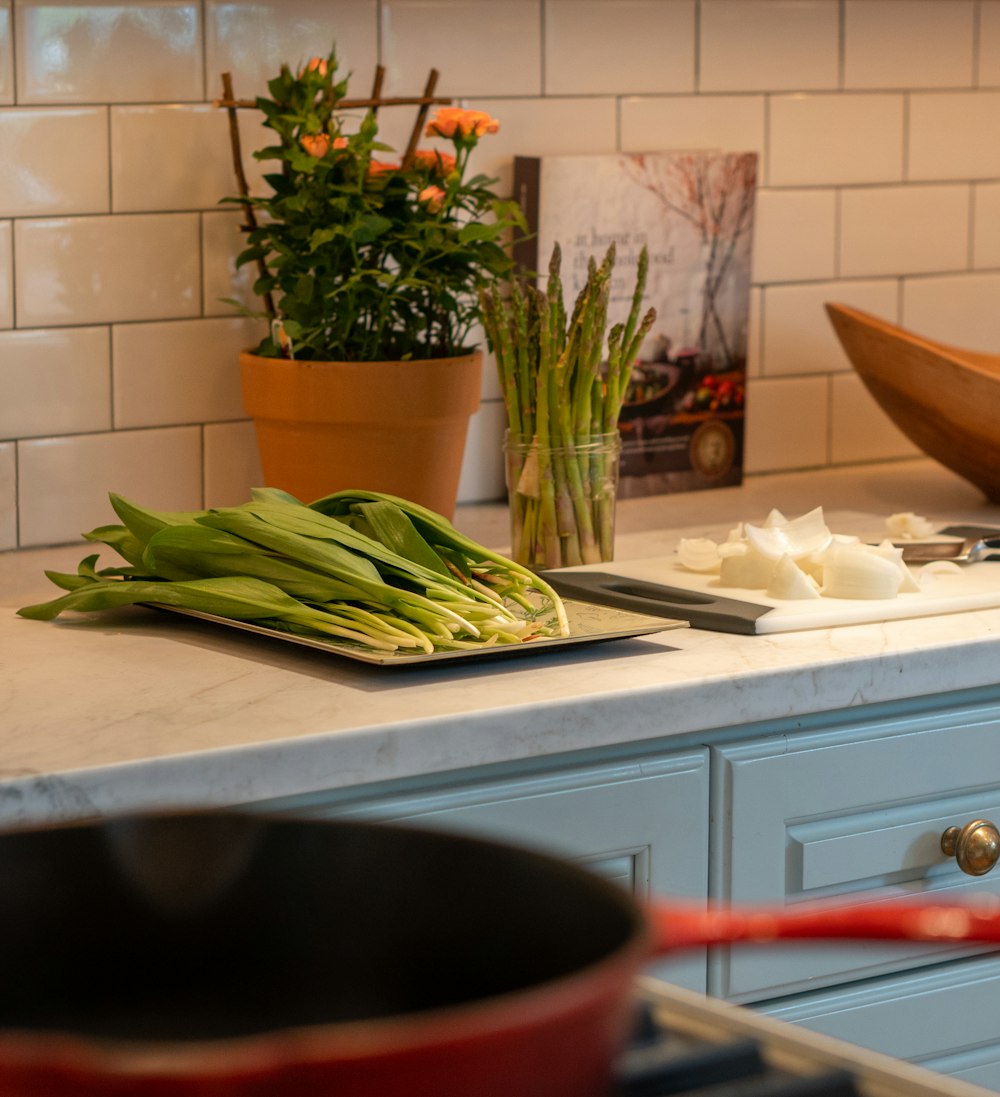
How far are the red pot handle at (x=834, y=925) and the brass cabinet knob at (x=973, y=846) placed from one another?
40.1 inches

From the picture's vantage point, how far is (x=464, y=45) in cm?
194

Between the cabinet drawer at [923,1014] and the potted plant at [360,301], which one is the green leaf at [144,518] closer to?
the potted plant at [360,301]

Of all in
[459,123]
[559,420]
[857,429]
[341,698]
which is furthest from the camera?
[857,429]

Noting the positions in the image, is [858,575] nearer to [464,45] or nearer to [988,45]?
[464,45]

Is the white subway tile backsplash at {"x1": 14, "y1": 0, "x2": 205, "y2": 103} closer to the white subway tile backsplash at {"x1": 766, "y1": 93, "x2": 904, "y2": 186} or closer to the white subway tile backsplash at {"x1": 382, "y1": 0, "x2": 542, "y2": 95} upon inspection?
the white subway tile backsplash at {"x1": 382, "y1": 0, "x2": 542, "y2": 95}

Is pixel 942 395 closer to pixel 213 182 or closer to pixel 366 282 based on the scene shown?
pixel 366 282

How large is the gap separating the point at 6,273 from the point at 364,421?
1.38 ft

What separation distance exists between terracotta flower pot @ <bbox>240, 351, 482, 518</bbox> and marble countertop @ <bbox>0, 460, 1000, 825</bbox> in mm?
303

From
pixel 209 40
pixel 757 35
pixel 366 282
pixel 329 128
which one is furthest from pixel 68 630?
pixel 757 35

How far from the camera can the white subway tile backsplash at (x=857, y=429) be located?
2328mm

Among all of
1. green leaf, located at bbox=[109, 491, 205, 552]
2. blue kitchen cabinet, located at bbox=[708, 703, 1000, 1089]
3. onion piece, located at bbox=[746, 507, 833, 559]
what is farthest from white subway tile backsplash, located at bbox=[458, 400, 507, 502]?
blue kitchen cabinet, located at bbox=[708, 703, 1000, 1089]

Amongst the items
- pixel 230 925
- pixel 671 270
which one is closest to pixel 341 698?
pixel 230 925

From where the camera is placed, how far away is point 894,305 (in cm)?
233

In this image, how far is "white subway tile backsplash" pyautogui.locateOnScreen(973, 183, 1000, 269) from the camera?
2393mm
